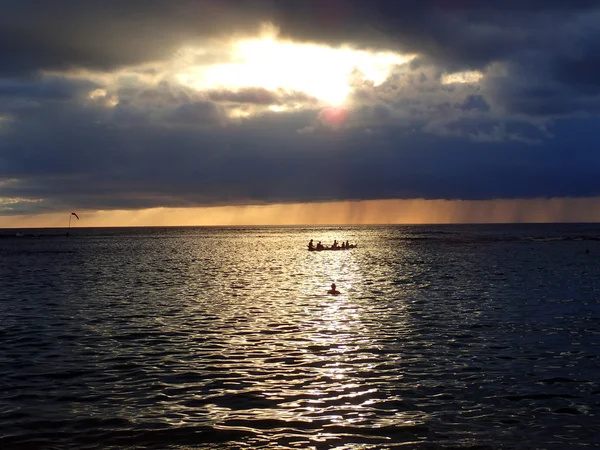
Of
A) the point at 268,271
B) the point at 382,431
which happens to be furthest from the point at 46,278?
the point at 382,431

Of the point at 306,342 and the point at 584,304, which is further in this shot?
the point at 584,304

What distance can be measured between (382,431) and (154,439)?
5650 millimetres

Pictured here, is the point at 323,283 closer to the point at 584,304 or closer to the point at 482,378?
the point at 584,304

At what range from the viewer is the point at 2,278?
62.3 meters

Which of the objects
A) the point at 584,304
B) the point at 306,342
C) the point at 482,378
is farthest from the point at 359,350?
the point at 584,304

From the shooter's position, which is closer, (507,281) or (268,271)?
(507,281)

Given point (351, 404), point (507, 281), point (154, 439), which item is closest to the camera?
point (154, 439)

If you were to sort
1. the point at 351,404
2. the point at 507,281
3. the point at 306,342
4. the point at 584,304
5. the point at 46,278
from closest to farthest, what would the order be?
the point at 351,404 < the point at 306,342 < the point at 584,304 < the point at 507,281 < the point at 46,278

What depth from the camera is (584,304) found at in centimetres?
3803

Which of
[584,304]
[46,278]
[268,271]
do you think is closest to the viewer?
[584,304]

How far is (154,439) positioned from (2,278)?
2179 inches

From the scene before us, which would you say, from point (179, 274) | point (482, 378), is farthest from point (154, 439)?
point (179, 274)

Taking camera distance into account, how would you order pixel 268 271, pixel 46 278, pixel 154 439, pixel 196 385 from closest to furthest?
pixel 154 439 → pixel 196 385 → pixel 46 278 → pixel 268 271

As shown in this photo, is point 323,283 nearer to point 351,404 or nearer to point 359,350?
point 359,350
